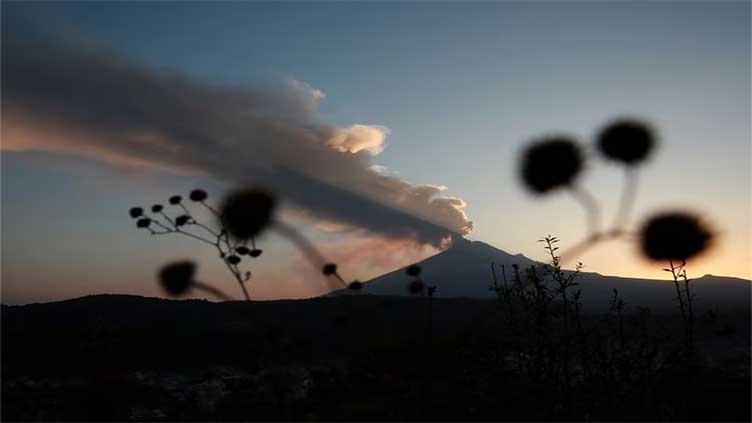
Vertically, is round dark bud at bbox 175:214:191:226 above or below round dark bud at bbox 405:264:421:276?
above

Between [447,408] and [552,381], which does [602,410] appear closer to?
[552,381]

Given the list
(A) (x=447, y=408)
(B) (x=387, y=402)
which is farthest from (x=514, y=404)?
(B) (x=387, y=402)

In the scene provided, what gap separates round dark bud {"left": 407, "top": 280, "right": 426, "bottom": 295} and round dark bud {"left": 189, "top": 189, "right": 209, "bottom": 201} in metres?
1.85

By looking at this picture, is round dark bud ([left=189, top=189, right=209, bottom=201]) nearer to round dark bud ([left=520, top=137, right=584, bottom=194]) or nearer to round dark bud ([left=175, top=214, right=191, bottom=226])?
round dark bud ([left=175, top=214, right=191, bottom=226])

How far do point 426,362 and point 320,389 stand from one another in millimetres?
4084

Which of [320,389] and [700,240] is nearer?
[700,240]

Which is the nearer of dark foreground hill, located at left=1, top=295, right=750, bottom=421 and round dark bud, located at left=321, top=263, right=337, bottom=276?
round dark bud, located at left=321, top=263, right=337, bottom=276

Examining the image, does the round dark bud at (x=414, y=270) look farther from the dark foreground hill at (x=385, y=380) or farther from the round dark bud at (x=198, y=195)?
the round dark bud at (x=198, y=195)

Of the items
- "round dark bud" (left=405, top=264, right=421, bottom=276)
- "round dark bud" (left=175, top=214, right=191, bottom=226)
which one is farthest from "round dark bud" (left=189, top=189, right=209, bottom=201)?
"round dark bud" (left=405, top=264, right=421, bottom=276)

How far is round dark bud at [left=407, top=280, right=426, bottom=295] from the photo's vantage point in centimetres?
391

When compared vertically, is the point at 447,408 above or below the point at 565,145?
below

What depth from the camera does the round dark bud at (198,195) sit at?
4379 mm

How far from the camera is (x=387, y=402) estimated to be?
176 inches

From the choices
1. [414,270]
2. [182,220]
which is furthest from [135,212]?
[414,270]
